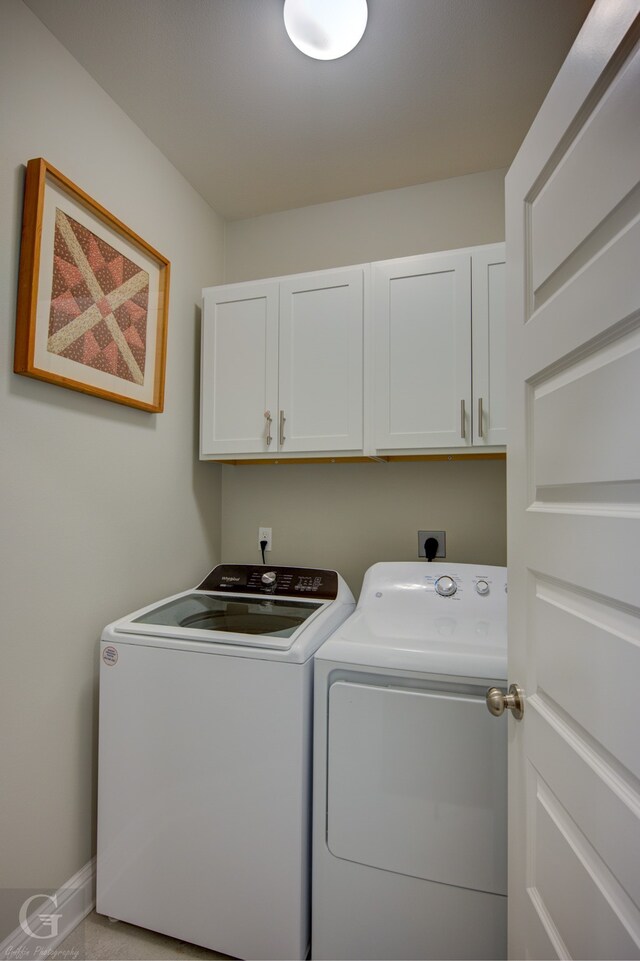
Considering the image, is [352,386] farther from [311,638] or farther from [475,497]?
[311,638]

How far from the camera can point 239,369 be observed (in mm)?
2076

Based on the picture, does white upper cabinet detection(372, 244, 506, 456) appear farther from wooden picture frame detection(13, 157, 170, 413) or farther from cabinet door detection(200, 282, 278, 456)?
wooden picture frame detection(13, 157, 170, 413)

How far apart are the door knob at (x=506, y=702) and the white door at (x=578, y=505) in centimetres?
2

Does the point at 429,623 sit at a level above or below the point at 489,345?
below

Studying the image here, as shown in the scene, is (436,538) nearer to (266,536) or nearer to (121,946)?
(266,536)

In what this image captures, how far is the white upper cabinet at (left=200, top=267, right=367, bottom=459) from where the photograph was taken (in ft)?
6.30

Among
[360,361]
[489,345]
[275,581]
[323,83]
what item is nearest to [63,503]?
[275,581]

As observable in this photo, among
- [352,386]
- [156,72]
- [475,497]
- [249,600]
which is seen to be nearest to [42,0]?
[156,72]

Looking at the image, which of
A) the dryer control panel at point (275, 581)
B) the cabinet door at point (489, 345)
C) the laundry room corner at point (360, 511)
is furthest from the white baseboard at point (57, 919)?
the cabinet door at point (489, 345)

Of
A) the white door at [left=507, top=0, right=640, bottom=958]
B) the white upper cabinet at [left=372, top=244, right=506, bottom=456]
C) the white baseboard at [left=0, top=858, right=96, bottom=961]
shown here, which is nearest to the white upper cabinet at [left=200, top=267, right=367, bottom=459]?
the white upper cabinet at [left=372, top=244, right=506, bottom=456]

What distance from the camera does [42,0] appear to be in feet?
4.50

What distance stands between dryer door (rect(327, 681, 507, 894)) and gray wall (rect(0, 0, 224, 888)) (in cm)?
85

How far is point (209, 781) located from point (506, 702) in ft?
3.09

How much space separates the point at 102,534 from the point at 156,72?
5.12ft
